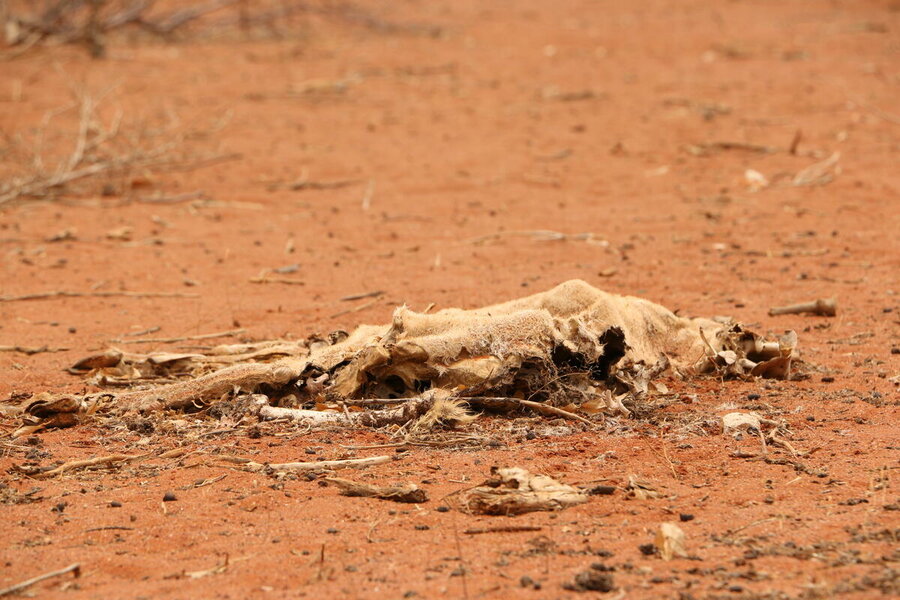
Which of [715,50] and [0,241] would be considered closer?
[0,241]

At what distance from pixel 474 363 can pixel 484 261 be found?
289 cm

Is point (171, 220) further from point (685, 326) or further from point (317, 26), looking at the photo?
point (317, 26)

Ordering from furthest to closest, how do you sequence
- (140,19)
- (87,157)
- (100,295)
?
(140,19) → (87,157) → (100,295)

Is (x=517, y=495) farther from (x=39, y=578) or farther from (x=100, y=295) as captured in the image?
(x=100, y=295)

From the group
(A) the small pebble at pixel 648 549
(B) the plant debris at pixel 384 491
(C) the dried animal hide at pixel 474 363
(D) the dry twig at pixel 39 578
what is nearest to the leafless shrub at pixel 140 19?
(C) the dried animal hide at pixel 474 363

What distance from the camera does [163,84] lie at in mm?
11711

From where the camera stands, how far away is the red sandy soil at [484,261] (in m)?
2.78

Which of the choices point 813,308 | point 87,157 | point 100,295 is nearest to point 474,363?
point 813,308

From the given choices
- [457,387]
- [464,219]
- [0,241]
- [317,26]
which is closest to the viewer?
[457,387]

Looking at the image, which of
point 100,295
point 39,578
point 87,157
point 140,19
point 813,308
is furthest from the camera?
point 140,19

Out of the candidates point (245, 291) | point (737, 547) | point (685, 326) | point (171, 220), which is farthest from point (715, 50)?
point (737, 547)

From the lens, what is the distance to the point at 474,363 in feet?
12.3

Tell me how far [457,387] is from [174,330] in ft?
6.79

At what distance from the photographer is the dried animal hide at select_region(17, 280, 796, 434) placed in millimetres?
3771
